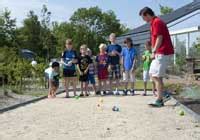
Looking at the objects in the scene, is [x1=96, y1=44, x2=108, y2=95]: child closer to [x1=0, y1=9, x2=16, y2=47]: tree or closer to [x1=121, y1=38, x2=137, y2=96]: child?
[x1=121, y1=38, x2=137, y2=96]: child

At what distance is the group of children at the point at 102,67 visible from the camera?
15742 mm

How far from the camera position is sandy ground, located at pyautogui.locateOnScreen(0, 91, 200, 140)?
25.2 feet

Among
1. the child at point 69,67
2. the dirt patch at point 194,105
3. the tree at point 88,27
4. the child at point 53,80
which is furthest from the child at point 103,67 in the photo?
the tree at point 88,27

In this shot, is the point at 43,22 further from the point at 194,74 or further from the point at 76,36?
the point at 194,74

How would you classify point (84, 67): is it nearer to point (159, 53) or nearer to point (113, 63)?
point (113, 63)

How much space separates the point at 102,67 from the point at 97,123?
7353mm

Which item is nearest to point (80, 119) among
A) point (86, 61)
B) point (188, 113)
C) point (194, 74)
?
point (188, 113)

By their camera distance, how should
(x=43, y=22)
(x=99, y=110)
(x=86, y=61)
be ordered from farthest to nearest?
(x=43, y=22), (x=86, y=61), (x=99, y=110)

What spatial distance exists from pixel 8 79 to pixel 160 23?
352 inches

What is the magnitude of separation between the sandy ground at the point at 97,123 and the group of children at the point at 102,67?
3.78 metres

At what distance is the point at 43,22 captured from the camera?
5497 centimetres

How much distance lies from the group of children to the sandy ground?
3784 millimetres

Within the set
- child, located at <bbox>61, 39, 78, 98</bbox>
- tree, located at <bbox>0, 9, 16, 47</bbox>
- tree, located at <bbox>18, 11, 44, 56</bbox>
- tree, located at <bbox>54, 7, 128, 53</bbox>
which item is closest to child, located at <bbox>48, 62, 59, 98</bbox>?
child, located at <bbox>61, 39, 78, 98</bbox>

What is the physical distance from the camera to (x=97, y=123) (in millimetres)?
9008
